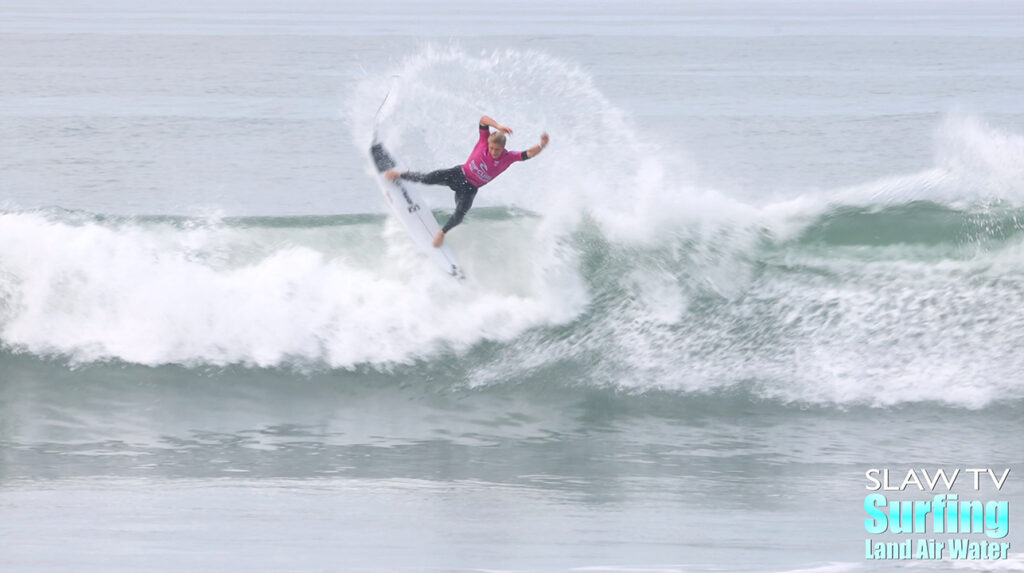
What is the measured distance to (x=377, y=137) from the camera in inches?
513

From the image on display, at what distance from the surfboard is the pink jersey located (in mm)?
1319

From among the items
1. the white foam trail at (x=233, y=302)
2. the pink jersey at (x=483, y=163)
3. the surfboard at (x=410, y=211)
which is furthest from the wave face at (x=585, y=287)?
the pink jersey at (x=483, y=163)

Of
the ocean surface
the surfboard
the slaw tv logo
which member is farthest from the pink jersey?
the slaw tv logo

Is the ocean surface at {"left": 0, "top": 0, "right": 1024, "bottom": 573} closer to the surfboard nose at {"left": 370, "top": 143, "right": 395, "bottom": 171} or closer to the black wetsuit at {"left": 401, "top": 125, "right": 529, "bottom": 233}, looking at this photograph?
Result: the surfboard nose at {"left": 370, "top": 143, "right": 395, "bottom": 171}

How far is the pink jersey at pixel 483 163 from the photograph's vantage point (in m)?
11.5

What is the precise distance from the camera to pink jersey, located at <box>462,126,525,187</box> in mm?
11484

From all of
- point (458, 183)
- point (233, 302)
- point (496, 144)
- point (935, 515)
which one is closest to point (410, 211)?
point (458, 183)

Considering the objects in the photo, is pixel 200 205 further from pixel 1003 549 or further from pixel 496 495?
pixel 1003 549

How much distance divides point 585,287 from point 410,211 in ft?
6.73

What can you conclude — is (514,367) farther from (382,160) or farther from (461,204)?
(382,160)

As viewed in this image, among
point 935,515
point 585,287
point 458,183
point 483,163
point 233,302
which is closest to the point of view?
point 935,515

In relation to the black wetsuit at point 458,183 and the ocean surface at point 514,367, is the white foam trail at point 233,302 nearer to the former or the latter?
the ocean surface at point 514,367

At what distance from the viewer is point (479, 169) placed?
11.7 m

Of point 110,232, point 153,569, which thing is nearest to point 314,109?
point 110,232
